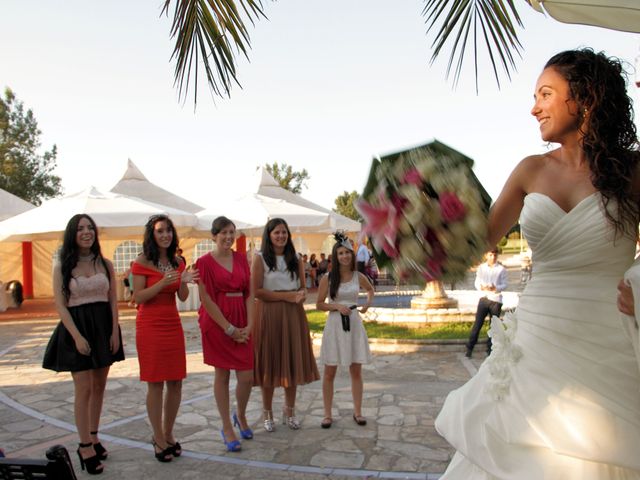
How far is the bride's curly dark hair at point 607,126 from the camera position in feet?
5.88

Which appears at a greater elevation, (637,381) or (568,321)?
(568,321)

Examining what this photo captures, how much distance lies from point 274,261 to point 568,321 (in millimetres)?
3914

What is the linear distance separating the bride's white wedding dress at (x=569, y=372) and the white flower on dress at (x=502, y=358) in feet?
0.04

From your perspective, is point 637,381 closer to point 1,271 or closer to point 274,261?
point 274,261

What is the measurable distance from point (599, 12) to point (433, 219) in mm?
842

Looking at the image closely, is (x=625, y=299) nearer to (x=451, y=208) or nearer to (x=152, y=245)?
(x=451, y=208)

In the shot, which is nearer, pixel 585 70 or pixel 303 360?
pixel 585 70

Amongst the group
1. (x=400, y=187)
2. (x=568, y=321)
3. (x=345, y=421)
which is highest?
(x=400, y=187)

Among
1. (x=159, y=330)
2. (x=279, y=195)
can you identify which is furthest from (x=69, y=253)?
(x=279, y=195)

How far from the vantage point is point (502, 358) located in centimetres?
208

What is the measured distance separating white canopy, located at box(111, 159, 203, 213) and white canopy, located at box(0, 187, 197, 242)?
17.0ft

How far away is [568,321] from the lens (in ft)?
6.14

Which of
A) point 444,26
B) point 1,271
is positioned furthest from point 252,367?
point 1,271

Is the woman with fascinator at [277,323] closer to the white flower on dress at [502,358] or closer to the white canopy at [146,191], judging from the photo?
the white flower on dress at [502,358]
